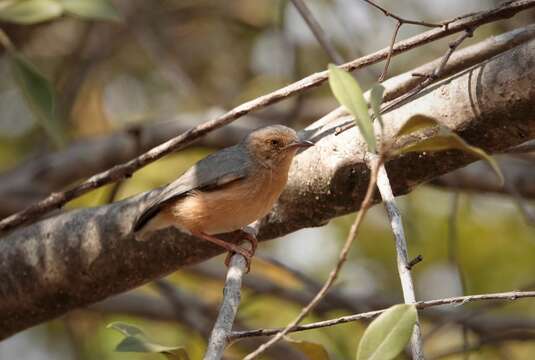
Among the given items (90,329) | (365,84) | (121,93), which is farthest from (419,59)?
(90,329)

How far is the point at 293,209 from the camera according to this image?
11.6 ft

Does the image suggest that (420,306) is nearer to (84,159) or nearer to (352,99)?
(352,99)

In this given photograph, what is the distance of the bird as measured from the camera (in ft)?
12.3

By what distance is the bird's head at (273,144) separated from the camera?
13.5ft

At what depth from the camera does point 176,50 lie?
26.2ft

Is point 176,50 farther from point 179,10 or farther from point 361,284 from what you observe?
point 361,284

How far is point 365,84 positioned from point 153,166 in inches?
76.3

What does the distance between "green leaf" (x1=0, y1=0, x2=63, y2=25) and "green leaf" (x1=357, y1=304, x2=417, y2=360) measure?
8.31 ft

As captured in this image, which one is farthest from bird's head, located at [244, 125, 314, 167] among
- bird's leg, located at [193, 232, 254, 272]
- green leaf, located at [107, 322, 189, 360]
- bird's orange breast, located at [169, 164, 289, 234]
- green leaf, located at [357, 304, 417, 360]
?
green leaf, located at [357, 304, 417, 360]

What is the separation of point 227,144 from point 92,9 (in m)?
1.88

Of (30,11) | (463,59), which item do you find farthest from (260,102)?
(30,11)

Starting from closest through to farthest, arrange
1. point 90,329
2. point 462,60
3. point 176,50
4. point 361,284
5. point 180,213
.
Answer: point 462,60, point 180,213, point 90,329, point 361,284, point 176,50

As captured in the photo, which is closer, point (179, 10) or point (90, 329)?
point (90, 329)

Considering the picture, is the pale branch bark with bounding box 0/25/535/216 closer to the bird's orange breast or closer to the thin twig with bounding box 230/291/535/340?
the bird's orange breast
